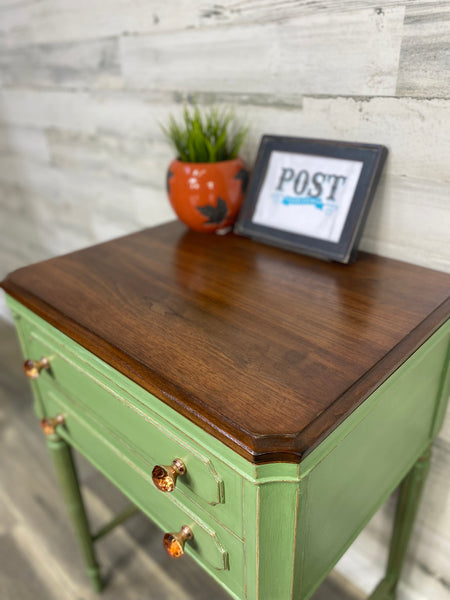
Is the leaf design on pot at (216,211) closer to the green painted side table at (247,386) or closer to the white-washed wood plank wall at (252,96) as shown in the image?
the green painted side table at (247,386)

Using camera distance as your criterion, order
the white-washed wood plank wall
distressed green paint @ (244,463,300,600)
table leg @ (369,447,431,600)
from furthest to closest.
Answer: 1. table leg @ (369,447,431,600)
2. the white-washed wood plank wall
3. distressed green paint @ (244,463,300,600)

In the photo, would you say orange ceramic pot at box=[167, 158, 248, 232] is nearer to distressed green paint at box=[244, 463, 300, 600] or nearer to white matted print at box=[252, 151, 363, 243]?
white matted print at box=[252, 151, 363, 243]

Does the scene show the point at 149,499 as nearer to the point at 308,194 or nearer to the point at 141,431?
the point at 141,431

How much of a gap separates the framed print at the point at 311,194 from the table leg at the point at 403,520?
438 millimetres

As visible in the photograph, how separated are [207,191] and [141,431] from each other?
50cm

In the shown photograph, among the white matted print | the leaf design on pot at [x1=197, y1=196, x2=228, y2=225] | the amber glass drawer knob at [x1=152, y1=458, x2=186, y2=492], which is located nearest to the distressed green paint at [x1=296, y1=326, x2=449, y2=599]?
the amber glass drawer knob at [x1=152, y1=458, x2=186, y2=492]

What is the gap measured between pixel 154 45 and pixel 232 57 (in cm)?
27

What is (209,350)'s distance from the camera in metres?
0.63

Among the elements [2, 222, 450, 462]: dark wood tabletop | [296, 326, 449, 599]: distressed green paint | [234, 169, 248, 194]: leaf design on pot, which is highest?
[234, 169, 248, 194]: leaf design on pot

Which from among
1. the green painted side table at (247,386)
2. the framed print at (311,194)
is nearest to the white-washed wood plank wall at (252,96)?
the framed print at (311,194)

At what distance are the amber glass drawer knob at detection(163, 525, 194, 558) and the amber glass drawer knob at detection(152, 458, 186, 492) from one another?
4.7 inches

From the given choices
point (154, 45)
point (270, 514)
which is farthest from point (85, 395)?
point (154, 45)

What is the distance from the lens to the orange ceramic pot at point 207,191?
959 millimetres

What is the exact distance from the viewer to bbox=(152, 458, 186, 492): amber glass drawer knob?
61 centimetres
